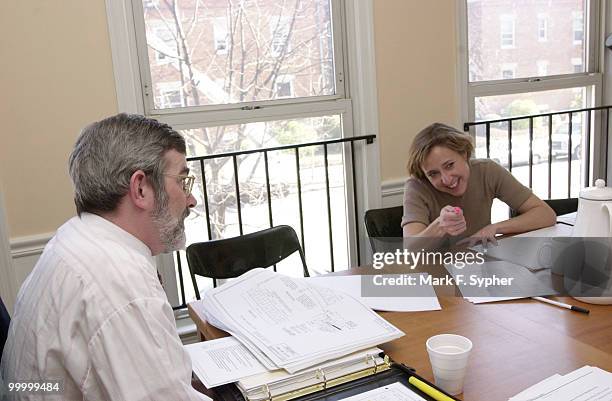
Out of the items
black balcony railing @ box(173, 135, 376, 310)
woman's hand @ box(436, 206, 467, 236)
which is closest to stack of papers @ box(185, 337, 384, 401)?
woman's hand @ box(436, 206, 467, 236)

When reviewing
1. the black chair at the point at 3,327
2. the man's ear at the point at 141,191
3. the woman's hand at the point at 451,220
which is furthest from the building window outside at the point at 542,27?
the black chair at the point at 3,327

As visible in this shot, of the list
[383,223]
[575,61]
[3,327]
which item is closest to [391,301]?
[3,327]

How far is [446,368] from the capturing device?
106cm

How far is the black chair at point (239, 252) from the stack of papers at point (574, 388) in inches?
52.3

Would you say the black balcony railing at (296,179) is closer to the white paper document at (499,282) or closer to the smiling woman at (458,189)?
the smiling woman at (458,189)

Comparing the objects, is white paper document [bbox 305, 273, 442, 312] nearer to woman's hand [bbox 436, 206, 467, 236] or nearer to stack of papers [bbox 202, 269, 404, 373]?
stack of papers [bbox 202, 269, 404, 373]

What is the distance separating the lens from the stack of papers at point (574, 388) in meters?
1.03

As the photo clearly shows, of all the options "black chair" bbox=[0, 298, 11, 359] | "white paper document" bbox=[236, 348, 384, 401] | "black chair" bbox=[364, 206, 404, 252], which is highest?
"black chair" bbox=[0, 298, 11, 359]

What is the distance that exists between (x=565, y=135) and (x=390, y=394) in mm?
3144

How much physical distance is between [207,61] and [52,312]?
6.21 ft

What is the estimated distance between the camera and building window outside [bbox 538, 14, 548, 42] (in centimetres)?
352

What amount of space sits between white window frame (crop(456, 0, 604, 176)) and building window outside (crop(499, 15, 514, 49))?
0.21 m

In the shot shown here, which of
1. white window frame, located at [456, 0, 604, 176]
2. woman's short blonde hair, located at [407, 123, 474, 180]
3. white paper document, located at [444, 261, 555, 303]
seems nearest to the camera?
white paper document, located at [444, 261, 555, 303]

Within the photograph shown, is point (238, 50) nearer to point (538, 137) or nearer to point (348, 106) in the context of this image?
point (348, 106)
